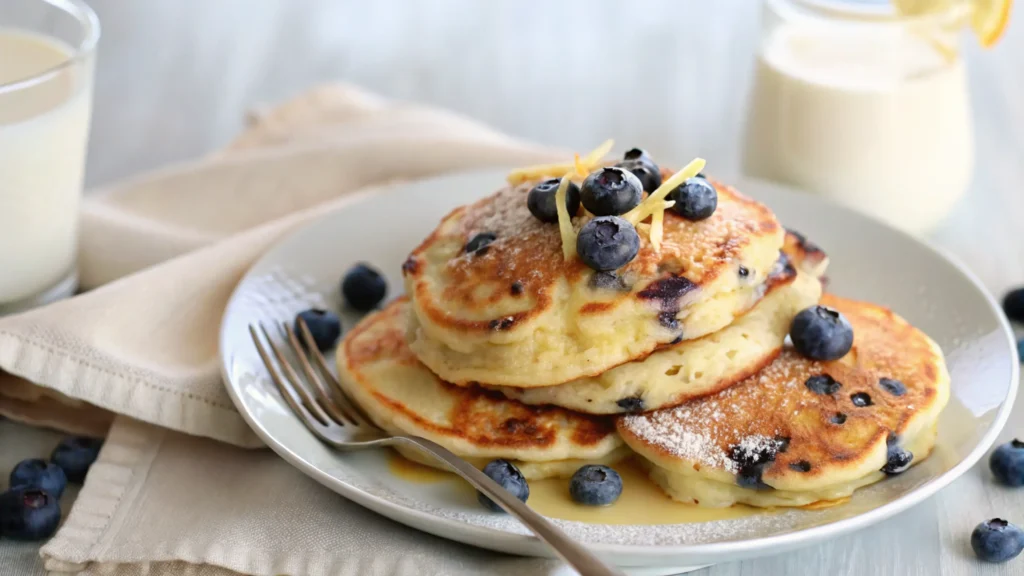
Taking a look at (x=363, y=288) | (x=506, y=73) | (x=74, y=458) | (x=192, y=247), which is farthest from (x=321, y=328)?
(x=506, y=73)

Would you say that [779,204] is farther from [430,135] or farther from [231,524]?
[231,524]

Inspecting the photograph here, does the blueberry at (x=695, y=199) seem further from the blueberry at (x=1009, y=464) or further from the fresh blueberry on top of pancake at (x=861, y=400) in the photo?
the blueberry at (x=1009, y=464)

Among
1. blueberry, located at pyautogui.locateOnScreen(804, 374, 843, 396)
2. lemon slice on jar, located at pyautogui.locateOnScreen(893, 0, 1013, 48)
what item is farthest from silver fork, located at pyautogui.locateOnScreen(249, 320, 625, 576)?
lemon slice on jar, located at pyautogui.locateOnScreen(893, 0, 1013, 48)

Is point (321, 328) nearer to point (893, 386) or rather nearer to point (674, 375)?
point (674, 375)

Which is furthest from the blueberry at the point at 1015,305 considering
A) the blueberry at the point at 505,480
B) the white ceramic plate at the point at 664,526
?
the blueberry at the point at 505,480

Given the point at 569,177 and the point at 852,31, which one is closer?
the point at 569,177

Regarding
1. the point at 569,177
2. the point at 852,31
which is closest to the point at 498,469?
Answer: the point at 569,177
